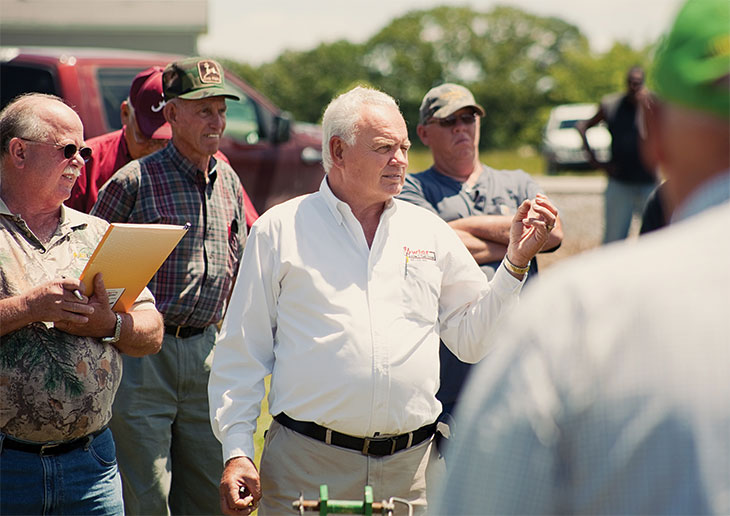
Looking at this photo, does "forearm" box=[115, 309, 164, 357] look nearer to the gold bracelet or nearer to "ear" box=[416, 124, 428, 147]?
the gold bracelet

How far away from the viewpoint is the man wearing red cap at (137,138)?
167 inches

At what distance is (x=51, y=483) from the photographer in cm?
285

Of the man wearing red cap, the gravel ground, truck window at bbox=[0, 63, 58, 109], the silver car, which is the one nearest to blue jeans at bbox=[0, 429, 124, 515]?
the man wearing red cap

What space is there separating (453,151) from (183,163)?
4.22 ft

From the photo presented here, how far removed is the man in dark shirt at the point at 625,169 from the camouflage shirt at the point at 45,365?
21.7ft

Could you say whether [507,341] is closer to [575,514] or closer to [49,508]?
[575,514]

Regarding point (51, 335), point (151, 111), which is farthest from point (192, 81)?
point (51, 335)

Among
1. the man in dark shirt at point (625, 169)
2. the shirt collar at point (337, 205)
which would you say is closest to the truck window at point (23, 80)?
the shirt collar at point (337, 205)

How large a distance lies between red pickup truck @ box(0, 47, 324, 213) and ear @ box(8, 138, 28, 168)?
368 centimetres

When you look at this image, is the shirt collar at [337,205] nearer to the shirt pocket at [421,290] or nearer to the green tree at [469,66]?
the shirt pocket at [421,290]

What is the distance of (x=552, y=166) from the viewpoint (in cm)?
2278

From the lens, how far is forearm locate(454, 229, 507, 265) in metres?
4.04

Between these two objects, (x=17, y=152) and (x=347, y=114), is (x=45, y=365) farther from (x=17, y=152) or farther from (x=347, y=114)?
(x=347, y=114)

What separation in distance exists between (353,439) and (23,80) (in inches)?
214
